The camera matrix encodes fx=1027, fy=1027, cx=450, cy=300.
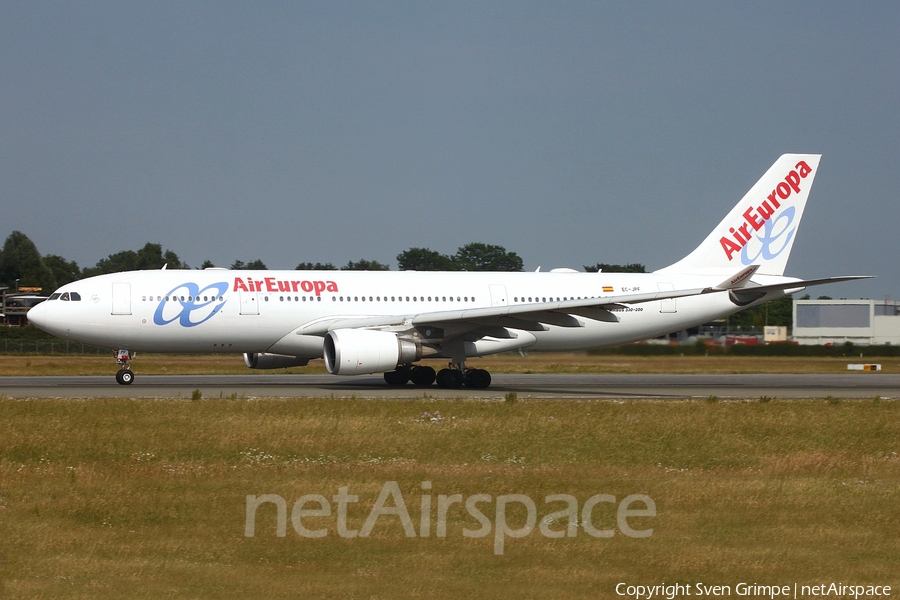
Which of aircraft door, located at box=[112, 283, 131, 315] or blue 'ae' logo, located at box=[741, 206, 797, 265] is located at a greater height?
blue 'ae' logo, located at box=[741, 206, 797, 265]

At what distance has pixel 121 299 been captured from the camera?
91.4ft

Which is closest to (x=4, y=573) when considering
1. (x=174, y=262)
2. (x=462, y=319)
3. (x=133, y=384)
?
(x=462, y=319)

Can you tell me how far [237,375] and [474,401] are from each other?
15608 millimetres

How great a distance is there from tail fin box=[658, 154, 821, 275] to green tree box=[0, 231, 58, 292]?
89692 millimetres

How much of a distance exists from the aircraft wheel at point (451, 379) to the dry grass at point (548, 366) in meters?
8.31

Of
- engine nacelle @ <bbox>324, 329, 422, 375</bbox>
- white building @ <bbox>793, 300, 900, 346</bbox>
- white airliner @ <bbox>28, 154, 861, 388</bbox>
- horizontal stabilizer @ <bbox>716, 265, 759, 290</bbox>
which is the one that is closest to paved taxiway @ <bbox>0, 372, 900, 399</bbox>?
engine nacelle @ <bbox>324, 329, 422, 375</bbox>

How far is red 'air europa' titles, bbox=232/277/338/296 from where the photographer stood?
2877cm

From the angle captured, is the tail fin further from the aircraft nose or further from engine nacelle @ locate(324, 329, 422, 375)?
the aircraft nose

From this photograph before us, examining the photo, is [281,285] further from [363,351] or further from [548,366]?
[548,366]

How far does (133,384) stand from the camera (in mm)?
29297

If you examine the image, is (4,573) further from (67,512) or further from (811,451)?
(811,451)

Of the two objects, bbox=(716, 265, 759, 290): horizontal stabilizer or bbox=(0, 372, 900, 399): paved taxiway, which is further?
bbox=(716, 265, 759, 290): horizontal stabilizer

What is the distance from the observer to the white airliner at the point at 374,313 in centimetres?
2762

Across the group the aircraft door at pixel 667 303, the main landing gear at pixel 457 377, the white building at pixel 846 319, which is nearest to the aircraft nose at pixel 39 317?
the main landing gear at pixel 457 377
